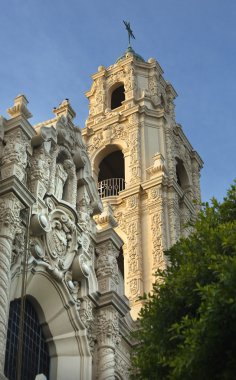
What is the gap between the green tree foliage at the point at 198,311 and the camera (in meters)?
13.0

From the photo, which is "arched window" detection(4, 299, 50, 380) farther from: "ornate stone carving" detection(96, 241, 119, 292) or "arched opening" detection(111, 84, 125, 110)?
"arched opening" detection(111, 84, 125, 110)

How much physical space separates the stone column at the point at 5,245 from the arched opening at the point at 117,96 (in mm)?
23317

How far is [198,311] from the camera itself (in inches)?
528

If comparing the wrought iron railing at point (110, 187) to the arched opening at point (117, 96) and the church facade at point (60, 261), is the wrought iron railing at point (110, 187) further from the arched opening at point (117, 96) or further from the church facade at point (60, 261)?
the arched opening at point (117, 96)

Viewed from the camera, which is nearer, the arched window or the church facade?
the arched window

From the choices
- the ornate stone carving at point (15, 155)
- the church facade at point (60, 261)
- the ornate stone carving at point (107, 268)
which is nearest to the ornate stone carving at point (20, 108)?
the church facade at point (60, 261)

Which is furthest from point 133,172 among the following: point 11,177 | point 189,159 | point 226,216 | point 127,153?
point 226,216

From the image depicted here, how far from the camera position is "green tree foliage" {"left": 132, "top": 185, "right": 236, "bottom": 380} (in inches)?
514

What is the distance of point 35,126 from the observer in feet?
76.2

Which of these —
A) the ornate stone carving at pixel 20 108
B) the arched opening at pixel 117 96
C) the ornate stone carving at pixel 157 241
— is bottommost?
the ornate stone carving at pixel 20 108

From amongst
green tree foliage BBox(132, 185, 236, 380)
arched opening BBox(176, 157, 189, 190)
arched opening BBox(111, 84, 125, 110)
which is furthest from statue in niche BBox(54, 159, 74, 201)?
arched opening BBox(111, 84, 125, 110)

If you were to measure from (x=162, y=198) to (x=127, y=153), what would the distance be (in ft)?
12.4

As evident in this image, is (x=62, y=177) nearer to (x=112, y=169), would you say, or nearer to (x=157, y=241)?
(x=157, y=241)

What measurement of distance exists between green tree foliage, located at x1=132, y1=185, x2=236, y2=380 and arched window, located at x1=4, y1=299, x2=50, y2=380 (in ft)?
14.0
